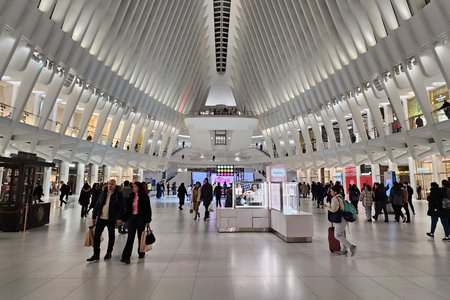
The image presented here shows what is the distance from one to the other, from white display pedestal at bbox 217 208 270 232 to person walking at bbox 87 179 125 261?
4.07 m

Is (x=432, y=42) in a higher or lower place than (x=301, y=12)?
lower

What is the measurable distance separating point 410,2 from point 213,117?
21.3 meters

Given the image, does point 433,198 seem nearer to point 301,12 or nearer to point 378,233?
point 378,233

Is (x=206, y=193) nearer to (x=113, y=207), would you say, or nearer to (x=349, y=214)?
(x=113, y=207)

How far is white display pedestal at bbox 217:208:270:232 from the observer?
9414 mm

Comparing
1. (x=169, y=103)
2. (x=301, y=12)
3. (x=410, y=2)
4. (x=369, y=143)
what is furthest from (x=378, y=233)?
(x=169, y=103)

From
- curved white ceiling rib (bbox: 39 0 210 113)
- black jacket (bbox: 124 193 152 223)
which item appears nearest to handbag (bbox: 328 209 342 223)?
black jacket (bbox: 124 193 152 223)

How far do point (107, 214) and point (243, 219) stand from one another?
4814 millimetres

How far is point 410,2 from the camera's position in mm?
12297

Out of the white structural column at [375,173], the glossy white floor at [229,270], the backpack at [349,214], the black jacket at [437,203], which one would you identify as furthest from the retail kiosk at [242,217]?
the white structural column at [375,173]

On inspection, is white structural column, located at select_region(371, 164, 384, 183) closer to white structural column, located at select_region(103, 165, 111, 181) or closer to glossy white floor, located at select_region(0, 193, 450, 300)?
glossy white floor, located at select_region(0, 193, 450, 300)

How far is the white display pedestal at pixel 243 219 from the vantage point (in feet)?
30.9

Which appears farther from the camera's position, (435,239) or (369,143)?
(369,143)

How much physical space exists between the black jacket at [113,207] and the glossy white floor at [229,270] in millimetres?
843
